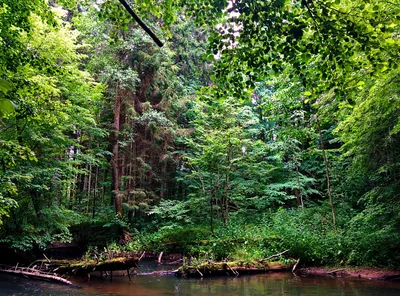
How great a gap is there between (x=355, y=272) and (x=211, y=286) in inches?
200

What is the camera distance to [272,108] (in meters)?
12.7

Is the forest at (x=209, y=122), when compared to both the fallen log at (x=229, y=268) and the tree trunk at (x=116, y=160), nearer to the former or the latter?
the tree trunk at (x=116, y=160)

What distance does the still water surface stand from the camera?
8.62 m

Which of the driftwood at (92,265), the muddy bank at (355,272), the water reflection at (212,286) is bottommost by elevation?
the water reflection at (212,286)

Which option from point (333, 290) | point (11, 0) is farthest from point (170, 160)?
point (11, 0)

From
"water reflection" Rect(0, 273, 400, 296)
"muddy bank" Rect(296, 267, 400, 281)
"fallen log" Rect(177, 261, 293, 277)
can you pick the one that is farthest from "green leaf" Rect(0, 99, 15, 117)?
"muddy bank" Rect(296, 267, 400, 281)

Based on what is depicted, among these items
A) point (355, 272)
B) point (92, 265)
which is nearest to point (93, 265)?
point (92, 265)

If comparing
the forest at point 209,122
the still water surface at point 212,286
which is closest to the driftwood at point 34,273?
the still water surface at point 212,286

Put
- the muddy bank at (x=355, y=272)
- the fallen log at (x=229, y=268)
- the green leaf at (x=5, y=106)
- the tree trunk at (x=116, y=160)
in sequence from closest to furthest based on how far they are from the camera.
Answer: the green leaf at (x=5, y=106)
the muddy bank at (x=355, y=272)
the fallen log at (x=229, y=268)
the tree trunk at (x=116, y=160)

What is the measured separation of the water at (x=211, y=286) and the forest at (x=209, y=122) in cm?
162

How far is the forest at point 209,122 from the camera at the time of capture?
303 centimetres

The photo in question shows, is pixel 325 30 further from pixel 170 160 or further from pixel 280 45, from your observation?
pixel 170 160

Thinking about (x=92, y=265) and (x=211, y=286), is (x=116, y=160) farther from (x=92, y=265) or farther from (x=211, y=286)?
(x=211, y=286)

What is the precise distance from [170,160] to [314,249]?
1259 centimetres
